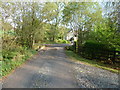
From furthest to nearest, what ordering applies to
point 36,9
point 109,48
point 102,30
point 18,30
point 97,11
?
point 97,11 < point 36,9 < point 18,30 < point 102,30 < point 109,48

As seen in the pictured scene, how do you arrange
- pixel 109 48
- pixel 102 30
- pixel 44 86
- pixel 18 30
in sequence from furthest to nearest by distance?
1. pixel 18 30
2. pixel 102 30
3. pixel 109 48
4. pixel 44 86

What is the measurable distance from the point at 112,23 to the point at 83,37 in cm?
390

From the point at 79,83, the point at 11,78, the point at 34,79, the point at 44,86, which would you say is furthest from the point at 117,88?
the point at 11,78

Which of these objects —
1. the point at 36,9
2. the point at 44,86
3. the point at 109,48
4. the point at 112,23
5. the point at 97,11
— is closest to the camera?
the point at 44,86

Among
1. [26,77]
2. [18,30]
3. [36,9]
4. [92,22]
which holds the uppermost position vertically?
[36,9]

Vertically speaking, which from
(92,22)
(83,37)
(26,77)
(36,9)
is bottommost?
(26,77)

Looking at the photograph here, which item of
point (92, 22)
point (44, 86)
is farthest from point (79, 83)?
point (92, 22)

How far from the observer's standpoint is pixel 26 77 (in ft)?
11.1

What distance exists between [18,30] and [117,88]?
26.4 ft

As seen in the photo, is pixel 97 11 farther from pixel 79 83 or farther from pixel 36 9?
pixel 79 83

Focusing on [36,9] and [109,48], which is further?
[36,9]

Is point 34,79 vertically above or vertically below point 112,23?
below

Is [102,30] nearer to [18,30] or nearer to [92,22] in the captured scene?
[92,22]

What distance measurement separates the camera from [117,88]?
9.62ft
